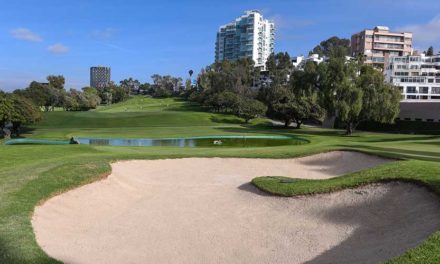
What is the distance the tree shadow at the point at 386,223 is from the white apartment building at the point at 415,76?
9593 cm

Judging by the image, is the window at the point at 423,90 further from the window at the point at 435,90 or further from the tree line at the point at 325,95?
the tree line at the point at 325,95

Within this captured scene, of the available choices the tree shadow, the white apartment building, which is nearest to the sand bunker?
the tree shadow

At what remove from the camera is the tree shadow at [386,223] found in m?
8.36

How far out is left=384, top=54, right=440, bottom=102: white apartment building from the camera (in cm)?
11688

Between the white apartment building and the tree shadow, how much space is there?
9593cm

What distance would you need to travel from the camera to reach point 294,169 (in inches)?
900

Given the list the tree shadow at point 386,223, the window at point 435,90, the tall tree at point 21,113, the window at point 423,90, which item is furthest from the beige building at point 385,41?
the tree shadow at point 386,223

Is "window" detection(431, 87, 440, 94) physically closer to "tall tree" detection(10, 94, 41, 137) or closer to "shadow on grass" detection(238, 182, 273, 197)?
"tall tree" detection(10, 94, 41, 137)

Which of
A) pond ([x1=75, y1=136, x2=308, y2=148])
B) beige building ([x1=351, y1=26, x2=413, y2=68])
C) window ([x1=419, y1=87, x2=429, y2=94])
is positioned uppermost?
beige building ([x1=351, y1=26, x2=413, y2=68])

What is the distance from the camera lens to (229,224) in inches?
503

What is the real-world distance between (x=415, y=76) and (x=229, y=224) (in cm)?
12557

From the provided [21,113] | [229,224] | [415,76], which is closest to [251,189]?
[229,224]

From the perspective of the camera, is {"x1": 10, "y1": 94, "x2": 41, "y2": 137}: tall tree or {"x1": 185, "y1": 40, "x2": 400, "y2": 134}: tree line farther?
{"x1": 10, "y1": 94, "x2": 41, "y2": 137}: tall tree

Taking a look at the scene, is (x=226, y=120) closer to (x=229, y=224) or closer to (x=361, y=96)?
(x=361, y=96)
